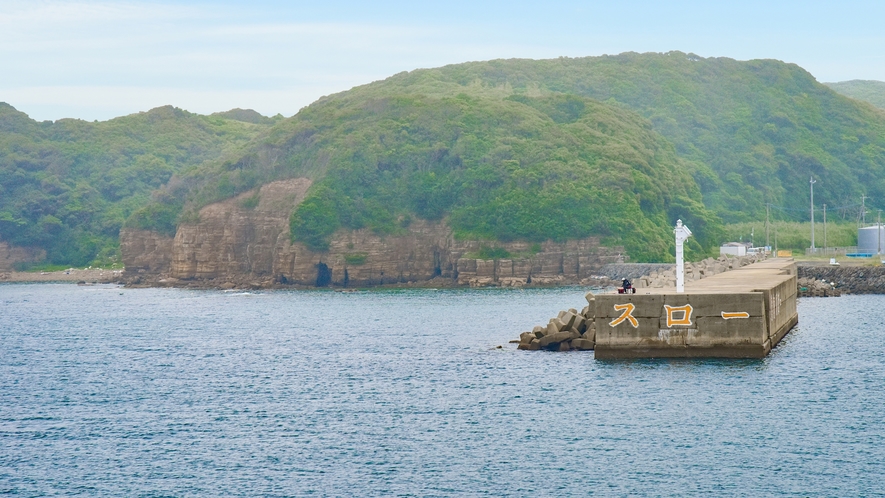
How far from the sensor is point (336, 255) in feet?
419

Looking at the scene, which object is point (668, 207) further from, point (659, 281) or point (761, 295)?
point (761, 295)

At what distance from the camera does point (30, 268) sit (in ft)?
593

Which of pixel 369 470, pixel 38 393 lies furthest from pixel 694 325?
pixel 38 393

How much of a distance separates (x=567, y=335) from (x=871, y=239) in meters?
83.1

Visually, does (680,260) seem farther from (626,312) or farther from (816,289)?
(816,289)

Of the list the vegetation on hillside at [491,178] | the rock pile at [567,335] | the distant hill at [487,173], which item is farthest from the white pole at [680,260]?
the distant hill at [487,173]

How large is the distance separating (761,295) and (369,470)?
19.5 metres

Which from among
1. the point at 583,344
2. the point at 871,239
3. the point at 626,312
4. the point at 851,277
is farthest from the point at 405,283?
the point at 626,312

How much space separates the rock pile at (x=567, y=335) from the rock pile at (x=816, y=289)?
40.3 m

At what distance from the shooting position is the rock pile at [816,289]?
272 feet

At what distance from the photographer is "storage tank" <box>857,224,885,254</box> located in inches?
4560

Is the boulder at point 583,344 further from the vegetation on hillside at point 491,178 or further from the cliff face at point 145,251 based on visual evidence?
the cliff face at point 145,251

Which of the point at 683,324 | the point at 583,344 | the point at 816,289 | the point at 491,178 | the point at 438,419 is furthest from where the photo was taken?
the point at 491,178

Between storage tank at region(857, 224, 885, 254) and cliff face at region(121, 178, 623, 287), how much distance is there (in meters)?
26.7
